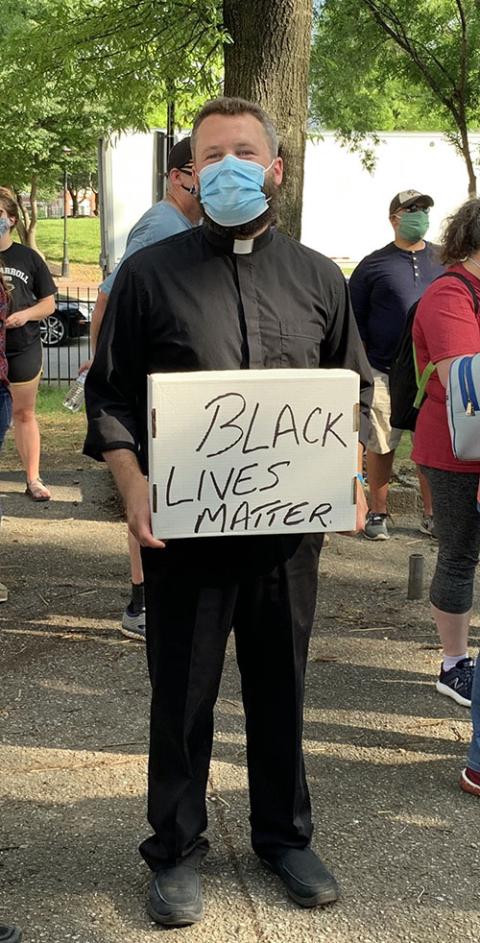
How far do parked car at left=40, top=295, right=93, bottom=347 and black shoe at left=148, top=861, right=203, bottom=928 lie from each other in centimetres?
1798

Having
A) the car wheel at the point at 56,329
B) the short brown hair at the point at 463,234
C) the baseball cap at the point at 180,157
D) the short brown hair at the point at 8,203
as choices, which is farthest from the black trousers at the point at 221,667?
the car wheel at the point at 56,329

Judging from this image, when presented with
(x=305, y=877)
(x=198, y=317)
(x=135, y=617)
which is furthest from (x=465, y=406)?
(x=135, y=617)

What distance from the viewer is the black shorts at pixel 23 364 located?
717cm

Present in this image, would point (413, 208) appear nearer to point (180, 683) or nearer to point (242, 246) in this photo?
point (242, 246)

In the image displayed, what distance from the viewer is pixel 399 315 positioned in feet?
22.3

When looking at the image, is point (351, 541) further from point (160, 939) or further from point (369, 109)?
point (369, 109)

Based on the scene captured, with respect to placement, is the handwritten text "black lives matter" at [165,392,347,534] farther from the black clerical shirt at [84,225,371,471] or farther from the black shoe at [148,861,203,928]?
the black shoe at [148,861,203,928]

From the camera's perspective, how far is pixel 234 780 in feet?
12.3

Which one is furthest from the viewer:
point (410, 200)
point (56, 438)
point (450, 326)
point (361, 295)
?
point (56, 438)

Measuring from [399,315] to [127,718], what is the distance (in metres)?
3.53

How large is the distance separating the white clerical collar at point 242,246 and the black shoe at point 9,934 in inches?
72.2

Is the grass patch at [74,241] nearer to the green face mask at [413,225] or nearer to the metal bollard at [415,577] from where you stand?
the green face mask at [413,225]

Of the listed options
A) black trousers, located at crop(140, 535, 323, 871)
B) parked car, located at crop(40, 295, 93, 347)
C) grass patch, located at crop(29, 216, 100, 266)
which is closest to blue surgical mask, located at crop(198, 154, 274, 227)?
black trousers, located at crop(140, 535, 323, 871)

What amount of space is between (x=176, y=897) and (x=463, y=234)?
2482 mm
